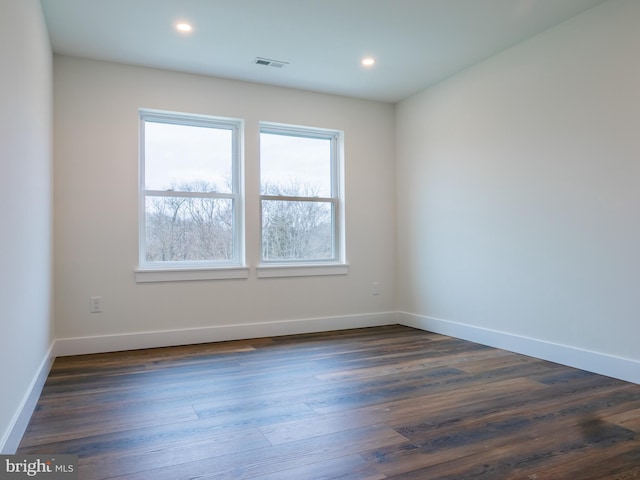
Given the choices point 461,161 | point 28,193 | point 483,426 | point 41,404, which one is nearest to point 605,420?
point 483,426

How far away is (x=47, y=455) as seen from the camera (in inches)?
74.3

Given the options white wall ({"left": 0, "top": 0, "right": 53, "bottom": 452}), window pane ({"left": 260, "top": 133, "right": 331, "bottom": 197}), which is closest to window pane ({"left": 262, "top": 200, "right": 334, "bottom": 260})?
window pane ({"left": 260, "top": 133, "right": 331, "bottom": 197})

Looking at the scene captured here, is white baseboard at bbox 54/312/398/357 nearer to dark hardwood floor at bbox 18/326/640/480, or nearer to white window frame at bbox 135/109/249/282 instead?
dark hardwood floor at bbox 18/326/640/480

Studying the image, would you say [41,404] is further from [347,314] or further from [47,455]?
[347,314]

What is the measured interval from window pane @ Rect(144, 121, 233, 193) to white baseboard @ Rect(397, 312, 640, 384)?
8.29ft

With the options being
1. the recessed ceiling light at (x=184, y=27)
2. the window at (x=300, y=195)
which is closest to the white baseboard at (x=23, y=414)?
the window at (x=300, y=195)

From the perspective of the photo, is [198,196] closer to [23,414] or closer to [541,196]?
[23,414]

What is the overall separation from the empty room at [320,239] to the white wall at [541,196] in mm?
19

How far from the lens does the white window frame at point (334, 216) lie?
4.53 m

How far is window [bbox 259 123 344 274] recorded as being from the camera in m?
4.60

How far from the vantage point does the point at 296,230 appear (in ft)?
15.5

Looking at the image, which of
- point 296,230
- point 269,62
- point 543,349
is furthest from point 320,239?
point 543,349

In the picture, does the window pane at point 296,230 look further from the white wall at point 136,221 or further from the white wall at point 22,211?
the white wall at point 22,211

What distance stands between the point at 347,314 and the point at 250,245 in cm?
131
